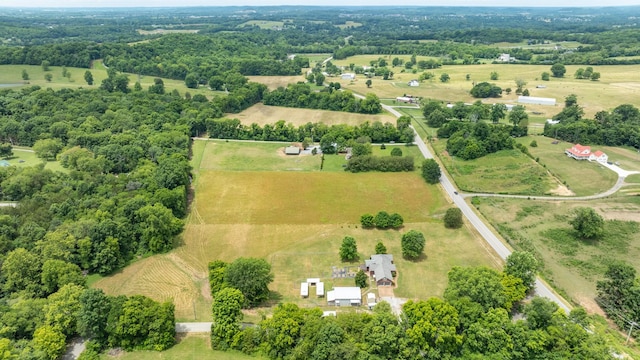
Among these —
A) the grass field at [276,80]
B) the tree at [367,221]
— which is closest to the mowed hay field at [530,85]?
the grass field at [276,80]

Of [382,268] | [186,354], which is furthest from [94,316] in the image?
[382,268]

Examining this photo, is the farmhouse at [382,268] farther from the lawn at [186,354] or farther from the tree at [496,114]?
the tree at [496,114]

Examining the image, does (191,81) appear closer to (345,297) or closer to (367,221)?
(367,221)

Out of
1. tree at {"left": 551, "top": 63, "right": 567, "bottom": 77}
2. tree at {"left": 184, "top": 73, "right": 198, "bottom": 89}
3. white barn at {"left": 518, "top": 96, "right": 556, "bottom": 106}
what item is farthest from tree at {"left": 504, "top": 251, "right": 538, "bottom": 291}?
tree at {"left": 551, "top": 63, "right": 567, "bottom": 77}

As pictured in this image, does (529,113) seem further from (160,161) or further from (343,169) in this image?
(160,161)

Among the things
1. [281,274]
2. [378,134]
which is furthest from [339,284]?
[378,134]

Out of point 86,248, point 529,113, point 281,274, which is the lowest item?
point 281,274
